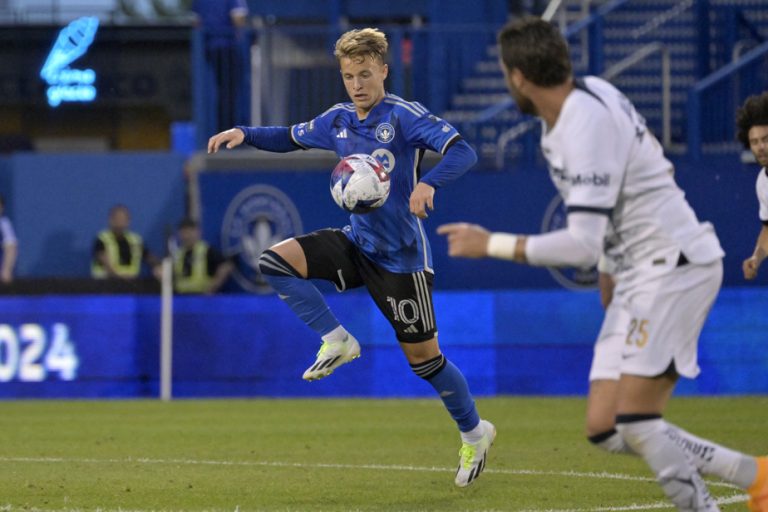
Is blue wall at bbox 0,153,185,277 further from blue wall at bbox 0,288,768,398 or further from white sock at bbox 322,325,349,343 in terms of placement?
white sock at bbox 322,325,349,343

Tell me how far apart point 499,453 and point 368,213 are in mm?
2653

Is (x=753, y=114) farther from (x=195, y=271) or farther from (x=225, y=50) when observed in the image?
(x=225, y=50)

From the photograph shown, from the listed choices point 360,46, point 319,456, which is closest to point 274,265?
point 360,46

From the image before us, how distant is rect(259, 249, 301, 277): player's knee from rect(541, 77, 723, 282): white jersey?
9.72ft

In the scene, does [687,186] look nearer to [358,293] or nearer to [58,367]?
[358,293]

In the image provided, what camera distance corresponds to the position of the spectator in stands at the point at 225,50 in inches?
744

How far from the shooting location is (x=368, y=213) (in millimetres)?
8625

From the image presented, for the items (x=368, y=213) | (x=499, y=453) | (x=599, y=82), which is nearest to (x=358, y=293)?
(x=499, y=453)

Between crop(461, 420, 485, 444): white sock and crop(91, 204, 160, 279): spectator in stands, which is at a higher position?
crop(461, 420, 485, 444): white sock

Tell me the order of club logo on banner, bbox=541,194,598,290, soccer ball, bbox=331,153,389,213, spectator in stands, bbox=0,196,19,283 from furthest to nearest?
spectator in stands, bbox=0,196,19,283, club logo on banner, bbox=541,194,598,290, soccer ball, bbox=331,153,389,213

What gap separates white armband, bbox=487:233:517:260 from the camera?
587cm

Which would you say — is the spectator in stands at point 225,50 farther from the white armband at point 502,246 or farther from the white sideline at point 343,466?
the white armband at point 502,246

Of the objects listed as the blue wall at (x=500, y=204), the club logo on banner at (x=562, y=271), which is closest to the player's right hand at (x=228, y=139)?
the blue wall at (x=500, y=204)

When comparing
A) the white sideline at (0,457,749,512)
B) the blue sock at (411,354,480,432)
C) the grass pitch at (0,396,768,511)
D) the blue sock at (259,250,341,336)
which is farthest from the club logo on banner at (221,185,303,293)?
the blue sock at (411,354,480,432)
